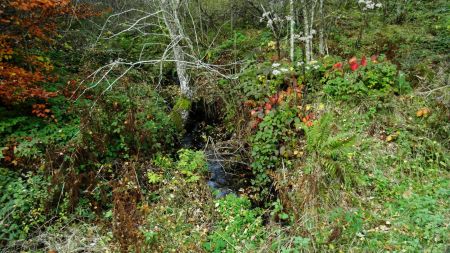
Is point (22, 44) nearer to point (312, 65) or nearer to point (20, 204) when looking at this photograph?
point (20, 204)

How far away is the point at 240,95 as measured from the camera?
23.1 feet

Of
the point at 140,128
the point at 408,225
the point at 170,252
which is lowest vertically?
the point at 170,252


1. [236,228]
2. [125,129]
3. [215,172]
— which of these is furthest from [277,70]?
[236,228]

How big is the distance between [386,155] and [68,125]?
19.3 ft

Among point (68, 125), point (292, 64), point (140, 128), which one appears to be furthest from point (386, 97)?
point (68, 125)

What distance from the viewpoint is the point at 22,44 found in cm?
684

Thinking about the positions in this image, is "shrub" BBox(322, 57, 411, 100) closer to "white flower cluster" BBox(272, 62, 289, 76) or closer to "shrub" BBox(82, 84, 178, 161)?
"white flower cluster" BBox(272, 62, 289, 76)

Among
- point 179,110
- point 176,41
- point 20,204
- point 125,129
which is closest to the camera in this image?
point 20,204

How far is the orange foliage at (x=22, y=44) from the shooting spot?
18.7ft

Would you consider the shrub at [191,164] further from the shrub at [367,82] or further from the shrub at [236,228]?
the shrub at [367,82]

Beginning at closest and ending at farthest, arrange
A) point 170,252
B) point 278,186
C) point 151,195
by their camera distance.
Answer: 1. point 170,252
2. point 278,186
3. point 151,195

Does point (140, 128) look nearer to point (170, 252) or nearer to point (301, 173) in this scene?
point (170, 252)

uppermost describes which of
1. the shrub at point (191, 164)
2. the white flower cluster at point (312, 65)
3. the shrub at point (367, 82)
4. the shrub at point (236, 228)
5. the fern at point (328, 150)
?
the white flower cluster at point (312, 65)

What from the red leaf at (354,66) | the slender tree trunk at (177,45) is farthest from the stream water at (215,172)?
the red leaf at (354,66)
